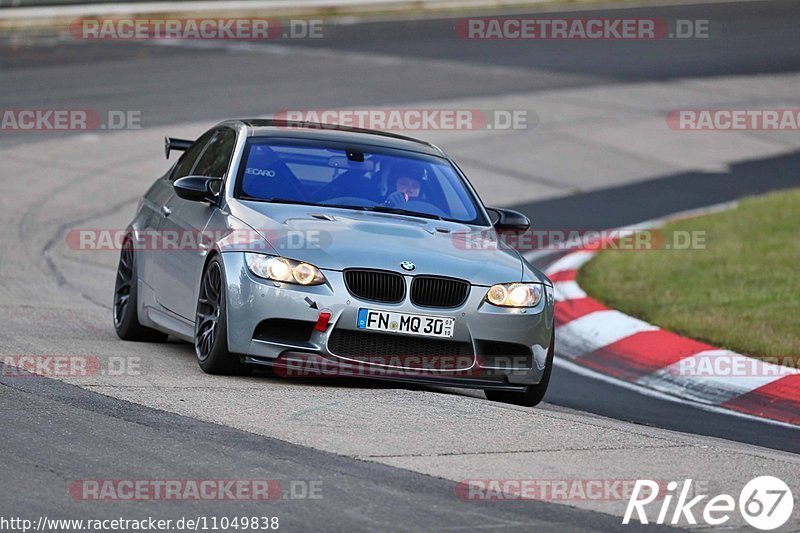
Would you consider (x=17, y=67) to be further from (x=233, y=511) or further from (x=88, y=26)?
(x=233, y=511)

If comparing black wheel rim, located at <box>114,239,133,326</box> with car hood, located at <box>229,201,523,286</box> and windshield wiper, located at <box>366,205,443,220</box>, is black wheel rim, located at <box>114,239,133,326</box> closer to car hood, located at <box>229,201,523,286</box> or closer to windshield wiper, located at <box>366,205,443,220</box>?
car hood, located at <box>229,201,523,286</box>

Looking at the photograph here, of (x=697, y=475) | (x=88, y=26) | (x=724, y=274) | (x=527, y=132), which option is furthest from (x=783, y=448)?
(x=88, y=26)

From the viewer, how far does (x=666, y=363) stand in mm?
10484

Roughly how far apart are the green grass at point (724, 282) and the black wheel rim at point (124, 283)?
400 cm

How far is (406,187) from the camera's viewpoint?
9367 mm

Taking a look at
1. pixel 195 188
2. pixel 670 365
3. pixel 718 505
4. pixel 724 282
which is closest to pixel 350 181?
pixel 195 188

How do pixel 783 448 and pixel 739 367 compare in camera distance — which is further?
pixel 739 367

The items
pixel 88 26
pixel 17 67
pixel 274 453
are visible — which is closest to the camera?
pixel 274 453

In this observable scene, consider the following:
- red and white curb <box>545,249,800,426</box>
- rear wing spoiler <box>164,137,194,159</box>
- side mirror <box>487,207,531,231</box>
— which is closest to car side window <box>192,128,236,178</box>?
rear wing spoiler <box>164,137,194,159</box>

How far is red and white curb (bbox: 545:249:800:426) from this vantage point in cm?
952

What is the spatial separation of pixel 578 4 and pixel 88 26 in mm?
12386

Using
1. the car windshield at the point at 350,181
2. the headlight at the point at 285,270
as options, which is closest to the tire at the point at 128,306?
the car windshield at the point at 350,181

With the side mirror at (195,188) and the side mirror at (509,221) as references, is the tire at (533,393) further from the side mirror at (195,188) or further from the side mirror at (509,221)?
the side mirror at (195,188)

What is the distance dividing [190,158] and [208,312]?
2.04 m
